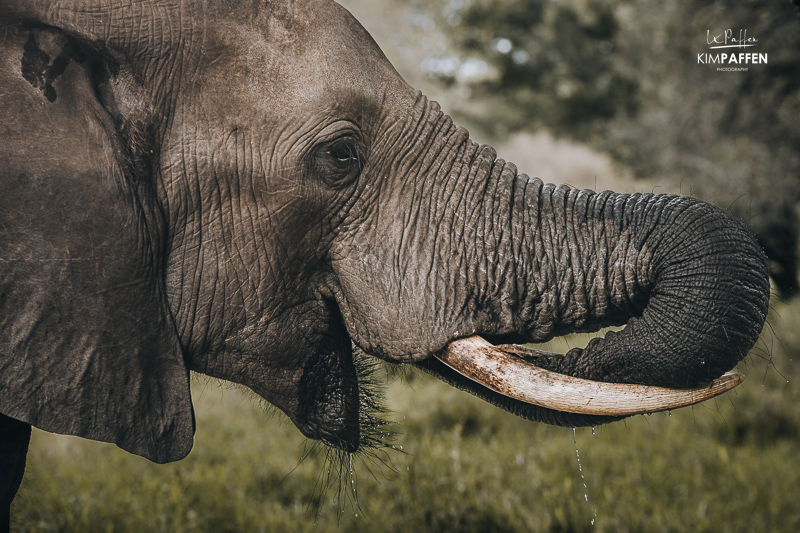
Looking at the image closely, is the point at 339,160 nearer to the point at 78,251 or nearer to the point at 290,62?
the point at 290,62

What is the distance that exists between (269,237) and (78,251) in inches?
24.9

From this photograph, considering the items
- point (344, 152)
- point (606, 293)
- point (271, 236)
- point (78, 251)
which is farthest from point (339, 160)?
point (606, 293)

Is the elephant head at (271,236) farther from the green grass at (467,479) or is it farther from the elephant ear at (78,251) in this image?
the green grass at (467,479)

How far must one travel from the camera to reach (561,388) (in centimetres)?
234

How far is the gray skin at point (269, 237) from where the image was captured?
2230 millimetres

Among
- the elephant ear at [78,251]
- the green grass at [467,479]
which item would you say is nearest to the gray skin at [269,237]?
the elephant ear at [78,251]

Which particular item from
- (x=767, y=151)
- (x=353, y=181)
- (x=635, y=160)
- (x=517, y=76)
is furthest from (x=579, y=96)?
(x=353, y=181)

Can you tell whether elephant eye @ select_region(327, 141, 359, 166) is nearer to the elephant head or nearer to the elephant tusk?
the elephant head

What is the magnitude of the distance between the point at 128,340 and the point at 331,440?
92 centimetres

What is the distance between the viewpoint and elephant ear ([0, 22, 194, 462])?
217 cm

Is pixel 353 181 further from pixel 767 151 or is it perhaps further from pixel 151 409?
pixel 767 151

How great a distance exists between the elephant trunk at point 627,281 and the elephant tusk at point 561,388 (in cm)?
5

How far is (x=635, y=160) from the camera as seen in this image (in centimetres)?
1778

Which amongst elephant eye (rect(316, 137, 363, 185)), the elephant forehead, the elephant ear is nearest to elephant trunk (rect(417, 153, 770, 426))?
elephant eye (rect(316, 137, 363, 185))
